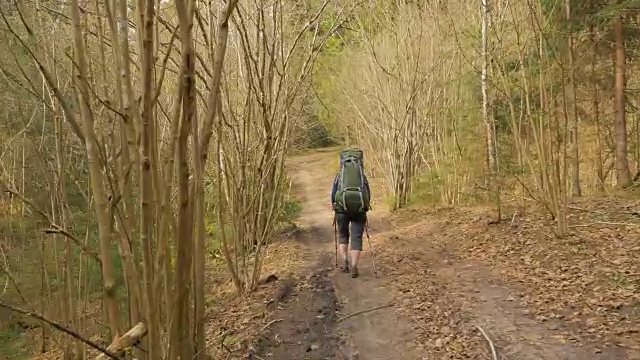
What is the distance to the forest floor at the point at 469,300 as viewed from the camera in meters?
5.16

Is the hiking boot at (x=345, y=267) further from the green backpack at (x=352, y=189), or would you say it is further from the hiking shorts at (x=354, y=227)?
the green backpack at (x=352, y=189)

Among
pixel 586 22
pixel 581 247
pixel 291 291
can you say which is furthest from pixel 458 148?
pixel 291 291

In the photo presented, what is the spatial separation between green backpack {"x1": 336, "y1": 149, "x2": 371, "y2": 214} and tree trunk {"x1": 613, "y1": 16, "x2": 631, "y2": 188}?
683cm

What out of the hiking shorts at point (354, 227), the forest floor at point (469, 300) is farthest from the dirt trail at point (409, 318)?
the hiking shorts at point (354, 227)

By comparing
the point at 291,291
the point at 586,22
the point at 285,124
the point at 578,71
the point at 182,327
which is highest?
the point at 586,22

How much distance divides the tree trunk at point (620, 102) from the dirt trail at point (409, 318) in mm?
5449

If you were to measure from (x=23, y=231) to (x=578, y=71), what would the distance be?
11968mm

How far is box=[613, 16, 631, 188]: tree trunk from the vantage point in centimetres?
1141

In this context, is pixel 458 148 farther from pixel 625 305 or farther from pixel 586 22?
pixel 625 305

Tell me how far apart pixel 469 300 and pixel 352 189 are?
2.32m

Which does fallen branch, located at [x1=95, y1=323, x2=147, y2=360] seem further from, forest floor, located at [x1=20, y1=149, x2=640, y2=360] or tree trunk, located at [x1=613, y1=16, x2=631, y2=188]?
tree trunk, located at [x1=613, y1=16, x2=631, y2=188]

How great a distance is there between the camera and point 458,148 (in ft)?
49.7

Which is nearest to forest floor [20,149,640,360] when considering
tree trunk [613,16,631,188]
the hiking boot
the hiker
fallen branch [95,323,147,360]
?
the hiking boot

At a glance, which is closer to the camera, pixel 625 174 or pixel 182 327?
pixel 182 327
